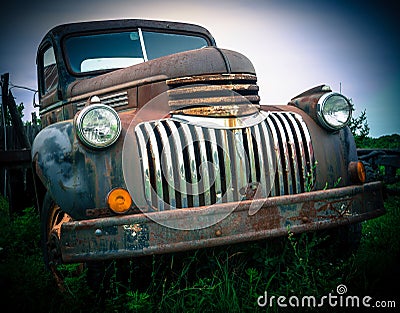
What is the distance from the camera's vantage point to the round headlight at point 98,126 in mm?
2264

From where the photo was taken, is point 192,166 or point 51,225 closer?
point 192,166

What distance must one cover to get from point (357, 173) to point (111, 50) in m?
2.42

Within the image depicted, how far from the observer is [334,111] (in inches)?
113

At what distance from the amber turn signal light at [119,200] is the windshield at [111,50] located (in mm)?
1813

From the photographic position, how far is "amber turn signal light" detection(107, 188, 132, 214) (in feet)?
7.23

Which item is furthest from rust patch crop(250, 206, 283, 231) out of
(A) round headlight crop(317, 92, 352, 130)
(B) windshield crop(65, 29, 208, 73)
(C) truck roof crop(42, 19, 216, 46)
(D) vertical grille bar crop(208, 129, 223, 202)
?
(C) truck roof crop(42, 19, 216, 46)

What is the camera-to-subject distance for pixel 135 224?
84.0 inches

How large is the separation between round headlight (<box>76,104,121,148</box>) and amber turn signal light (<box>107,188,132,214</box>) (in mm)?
279

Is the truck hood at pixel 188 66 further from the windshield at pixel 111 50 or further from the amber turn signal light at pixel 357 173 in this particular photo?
the amber turn signal light at pixel 357 173

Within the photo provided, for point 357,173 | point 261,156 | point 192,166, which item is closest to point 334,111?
point 357,173

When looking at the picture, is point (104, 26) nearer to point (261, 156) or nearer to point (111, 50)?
point (111, 50)

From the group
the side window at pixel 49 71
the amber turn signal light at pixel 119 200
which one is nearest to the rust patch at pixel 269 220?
the amber turn signal light at pixel 119 200

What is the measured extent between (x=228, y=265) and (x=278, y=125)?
0.99 m

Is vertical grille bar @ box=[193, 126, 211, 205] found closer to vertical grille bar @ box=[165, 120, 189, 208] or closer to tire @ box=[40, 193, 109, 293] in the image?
vertical grille bar @ box=[165, 120, 189, 208]
